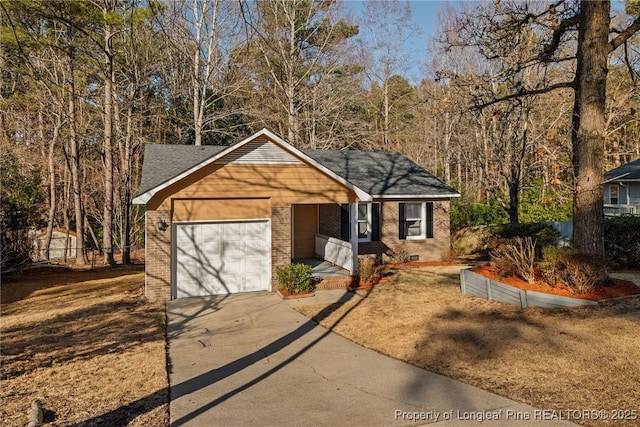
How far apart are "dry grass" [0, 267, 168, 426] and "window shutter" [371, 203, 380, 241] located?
890cm

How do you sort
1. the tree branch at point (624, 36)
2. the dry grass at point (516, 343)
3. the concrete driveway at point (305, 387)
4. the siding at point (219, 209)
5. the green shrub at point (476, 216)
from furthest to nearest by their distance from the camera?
the green shrub at point (476, 216), the siding at point (219, 209), the tree branch at point (624, 36), the dry grass at point (516, 343), the concrete driveway at point (305, 387)

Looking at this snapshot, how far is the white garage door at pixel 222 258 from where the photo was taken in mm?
11898

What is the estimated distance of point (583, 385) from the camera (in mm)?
5617

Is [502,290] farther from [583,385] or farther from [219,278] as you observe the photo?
[219,278]

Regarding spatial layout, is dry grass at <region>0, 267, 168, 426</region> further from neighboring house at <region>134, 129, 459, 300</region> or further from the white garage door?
neighboring house at <region>134, 129, 459, 300</region>

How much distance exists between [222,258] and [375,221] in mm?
6998

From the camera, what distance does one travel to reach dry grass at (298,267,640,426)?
5.54 metres

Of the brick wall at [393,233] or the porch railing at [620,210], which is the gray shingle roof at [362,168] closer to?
the brick wall at [393,233]

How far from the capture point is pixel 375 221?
1691 centimetres

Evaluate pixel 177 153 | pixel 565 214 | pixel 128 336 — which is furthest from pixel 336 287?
pixel 565 214

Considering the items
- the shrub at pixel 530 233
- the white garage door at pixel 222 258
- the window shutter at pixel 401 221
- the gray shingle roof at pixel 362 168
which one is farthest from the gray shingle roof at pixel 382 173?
the white garage door at pixel 222 258

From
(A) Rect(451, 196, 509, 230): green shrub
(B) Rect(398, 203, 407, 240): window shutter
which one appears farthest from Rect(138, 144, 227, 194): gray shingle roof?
(A) Rect(451, 196, 509, 230): green shrub

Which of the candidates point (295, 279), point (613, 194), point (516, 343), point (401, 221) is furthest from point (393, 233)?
point (613, 194)

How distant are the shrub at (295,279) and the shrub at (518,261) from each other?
5.14m
